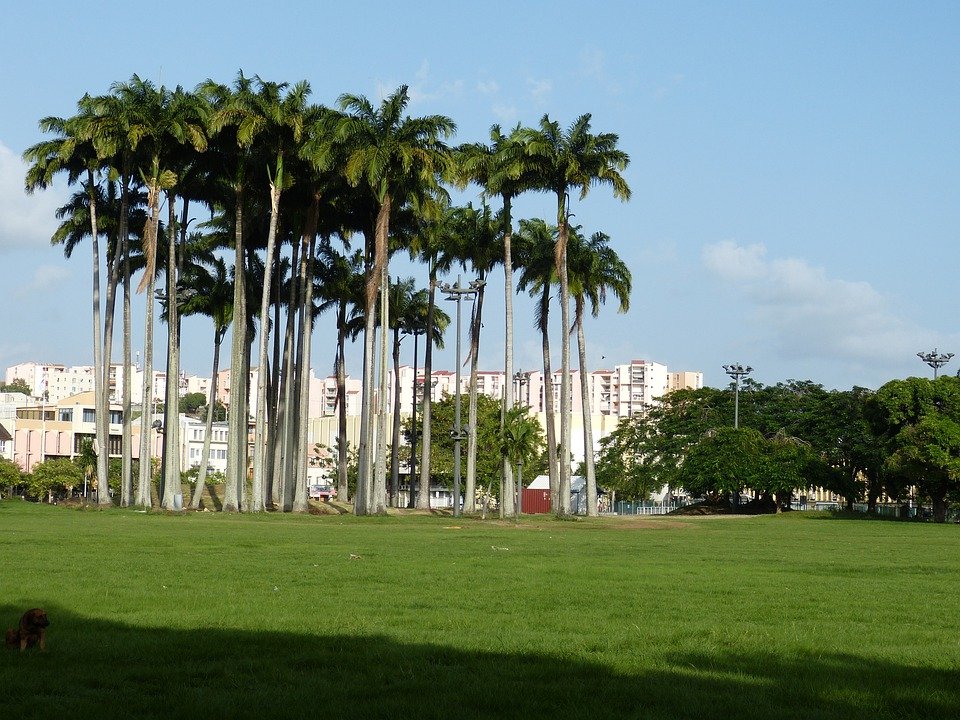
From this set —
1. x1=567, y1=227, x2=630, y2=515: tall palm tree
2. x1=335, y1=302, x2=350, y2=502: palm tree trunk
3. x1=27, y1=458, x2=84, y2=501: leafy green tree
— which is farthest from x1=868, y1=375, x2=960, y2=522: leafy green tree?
x1=27, y1=458, x2=84, y2=501: leafy green tree

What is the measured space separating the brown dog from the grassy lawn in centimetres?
24

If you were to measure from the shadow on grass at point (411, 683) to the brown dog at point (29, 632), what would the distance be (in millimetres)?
167

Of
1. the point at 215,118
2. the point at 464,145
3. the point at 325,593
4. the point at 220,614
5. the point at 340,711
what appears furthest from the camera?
the point at 464,145

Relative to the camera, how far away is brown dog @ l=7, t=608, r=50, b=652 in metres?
11.1

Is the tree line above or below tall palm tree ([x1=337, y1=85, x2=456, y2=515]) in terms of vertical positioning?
below

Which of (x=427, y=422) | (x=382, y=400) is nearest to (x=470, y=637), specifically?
(x=382, y=400)

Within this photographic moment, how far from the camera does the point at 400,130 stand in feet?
195

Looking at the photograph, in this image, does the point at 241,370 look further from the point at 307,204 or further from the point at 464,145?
the point at 464,145

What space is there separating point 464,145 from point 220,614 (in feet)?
181

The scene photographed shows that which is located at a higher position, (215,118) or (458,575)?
(215,118)

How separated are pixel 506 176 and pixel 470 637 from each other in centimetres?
5279

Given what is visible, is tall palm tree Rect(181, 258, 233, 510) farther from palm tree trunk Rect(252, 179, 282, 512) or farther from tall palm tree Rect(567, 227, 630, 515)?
tall palm tree Rect(567, 227, 630, 515)

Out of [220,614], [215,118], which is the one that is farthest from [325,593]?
[215,118]

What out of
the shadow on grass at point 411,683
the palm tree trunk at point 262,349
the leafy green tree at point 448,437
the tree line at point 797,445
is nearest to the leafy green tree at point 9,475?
the leafy green tree at point 448,437
